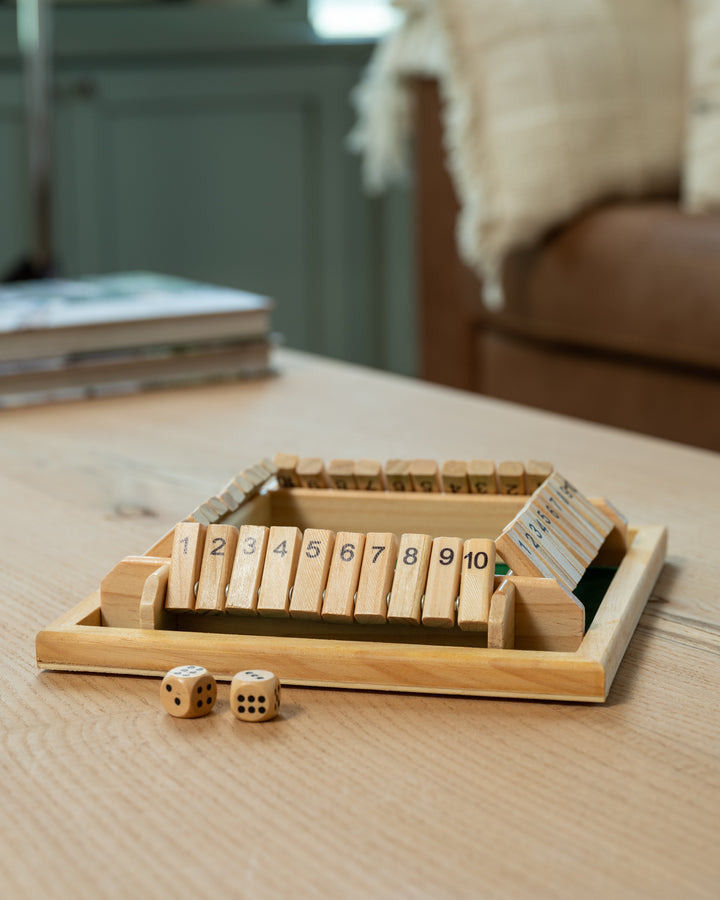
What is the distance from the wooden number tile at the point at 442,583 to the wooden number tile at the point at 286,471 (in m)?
0.16

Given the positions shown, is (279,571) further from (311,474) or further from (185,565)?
(311,474)

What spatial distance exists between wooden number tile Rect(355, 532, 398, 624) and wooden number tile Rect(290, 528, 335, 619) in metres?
0.02

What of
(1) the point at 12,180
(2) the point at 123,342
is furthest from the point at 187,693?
(1) the point at 12,180

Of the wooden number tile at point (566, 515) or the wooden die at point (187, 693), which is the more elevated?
the wooden number tile at point (566, 515)

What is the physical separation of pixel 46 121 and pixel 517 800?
7.41 feet

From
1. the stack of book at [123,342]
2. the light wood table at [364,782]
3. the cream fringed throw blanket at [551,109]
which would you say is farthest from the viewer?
the cream fringed throw blanket at [551,109]

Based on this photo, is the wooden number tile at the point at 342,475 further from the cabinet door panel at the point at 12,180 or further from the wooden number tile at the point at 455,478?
the cabinet door panel at the point at 12,180

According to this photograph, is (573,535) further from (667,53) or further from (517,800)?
(667,53)

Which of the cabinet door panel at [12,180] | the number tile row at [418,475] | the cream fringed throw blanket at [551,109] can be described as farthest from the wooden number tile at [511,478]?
the cabinet door panel at [12,180]

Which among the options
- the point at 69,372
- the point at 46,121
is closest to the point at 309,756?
the point at 69,372

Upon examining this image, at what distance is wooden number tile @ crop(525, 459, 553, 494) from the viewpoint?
595 mm

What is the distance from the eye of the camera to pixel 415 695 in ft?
1.53

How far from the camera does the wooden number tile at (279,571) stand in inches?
18.9

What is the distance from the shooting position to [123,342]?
3.64ft
